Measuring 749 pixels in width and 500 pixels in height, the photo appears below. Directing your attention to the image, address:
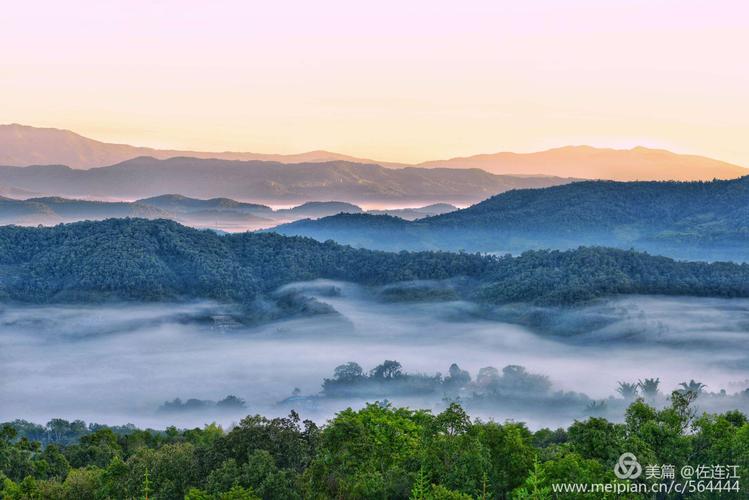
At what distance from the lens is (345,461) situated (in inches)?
1337

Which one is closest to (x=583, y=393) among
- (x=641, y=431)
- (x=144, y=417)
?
(x=144, y=417)

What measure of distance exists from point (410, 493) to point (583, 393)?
108795 mm

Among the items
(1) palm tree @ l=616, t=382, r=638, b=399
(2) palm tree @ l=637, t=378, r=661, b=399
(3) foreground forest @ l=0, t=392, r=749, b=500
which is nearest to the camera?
(3) foreground forest @ l=0, t=392, r=749, b=500

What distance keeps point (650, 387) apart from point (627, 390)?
4.17m

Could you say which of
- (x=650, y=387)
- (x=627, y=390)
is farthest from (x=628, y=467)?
(x=627, y=390)

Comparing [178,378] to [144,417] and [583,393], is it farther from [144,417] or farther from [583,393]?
[583,393]

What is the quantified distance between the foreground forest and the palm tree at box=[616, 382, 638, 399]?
93.1 metres

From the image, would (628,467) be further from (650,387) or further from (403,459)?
(650,387)

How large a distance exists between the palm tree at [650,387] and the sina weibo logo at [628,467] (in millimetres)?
97268

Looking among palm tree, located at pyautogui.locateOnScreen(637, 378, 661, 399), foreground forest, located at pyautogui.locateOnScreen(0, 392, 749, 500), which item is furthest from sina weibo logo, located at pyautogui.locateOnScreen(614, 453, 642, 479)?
palm tree, located at pyautogui.locateOnScreen(637, 378, 661, 399)

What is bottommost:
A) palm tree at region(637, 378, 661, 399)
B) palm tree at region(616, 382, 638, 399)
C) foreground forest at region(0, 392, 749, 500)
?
palm tree at region(616, 382, 638, 399)

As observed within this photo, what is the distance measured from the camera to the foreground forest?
30578mm

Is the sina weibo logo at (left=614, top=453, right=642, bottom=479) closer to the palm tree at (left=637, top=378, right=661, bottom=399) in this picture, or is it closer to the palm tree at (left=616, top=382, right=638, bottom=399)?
the palm tree at (left=637, top=378, right=661, bottom=399)

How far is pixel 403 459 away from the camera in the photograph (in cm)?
3456
